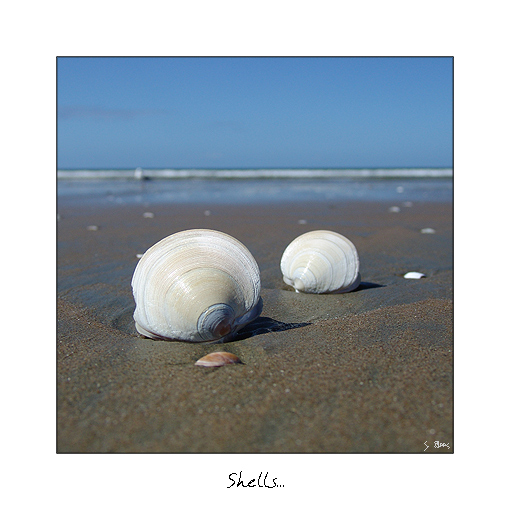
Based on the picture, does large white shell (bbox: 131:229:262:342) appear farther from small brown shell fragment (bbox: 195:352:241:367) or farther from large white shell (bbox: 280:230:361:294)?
large white shell (bbox: 280:230:361:294)

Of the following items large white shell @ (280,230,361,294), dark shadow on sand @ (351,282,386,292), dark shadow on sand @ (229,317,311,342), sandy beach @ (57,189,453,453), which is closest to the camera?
sandy beach @ (57,189,453,453)

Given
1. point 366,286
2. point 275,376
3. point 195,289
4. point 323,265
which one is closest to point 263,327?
point 195,289

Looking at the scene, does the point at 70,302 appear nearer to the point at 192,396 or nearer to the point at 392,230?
the point at 192,396

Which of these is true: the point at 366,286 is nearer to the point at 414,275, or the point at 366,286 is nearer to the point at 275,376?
the point at 414,275

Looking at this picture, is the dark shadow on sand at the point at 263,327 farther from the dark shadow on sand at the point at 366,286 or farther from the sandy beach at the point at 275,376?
the dark shadow on sand at the point at 366,286

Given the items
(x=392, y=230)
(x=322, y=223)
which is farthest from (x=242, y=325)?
(x=322, y=223)

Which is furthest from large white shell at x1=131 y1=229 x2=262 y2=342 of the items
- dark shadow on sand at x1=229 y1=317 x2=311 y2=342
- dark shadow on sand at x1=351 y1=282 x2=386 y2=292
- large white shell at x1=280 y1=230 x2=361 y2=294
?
dark shadow on sand at x1=351 y1=282 x2=386 y2=292

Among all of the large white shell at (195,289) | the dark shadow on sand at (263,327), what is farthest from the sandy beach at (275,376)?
the large white shell at (195,289)
